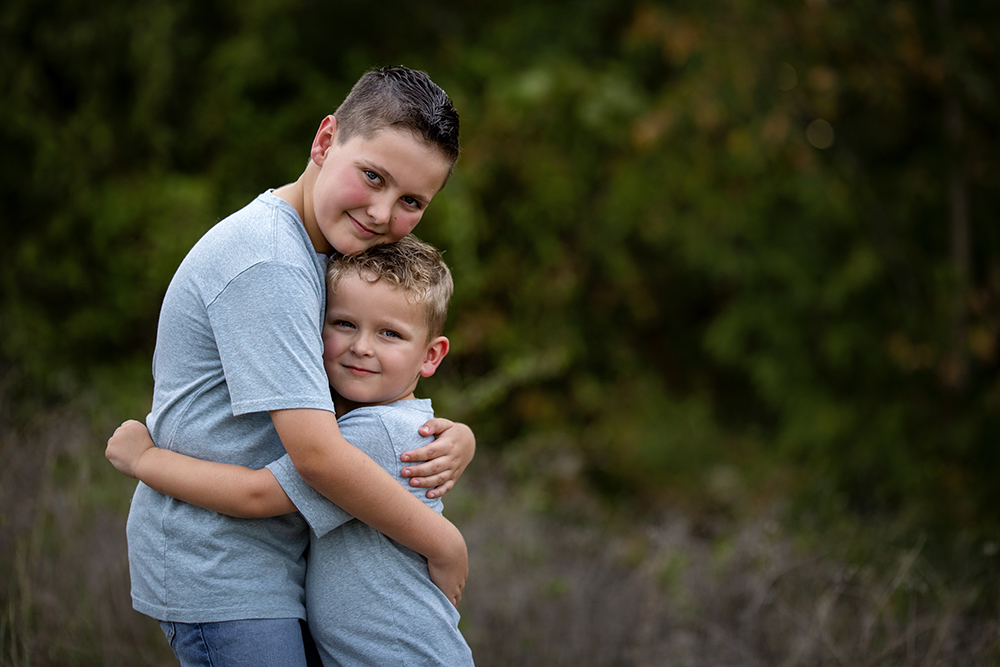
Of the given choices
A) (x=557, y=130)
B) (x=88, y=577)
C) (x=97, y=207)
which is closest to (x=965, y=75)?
(x=557, y=130)

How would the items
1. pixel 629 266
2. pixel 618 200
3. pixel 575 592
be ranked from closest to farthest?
pixel 575 592 → pixel 618 200 → pixel 629 266

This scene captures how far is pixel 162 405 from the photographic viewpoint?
1472 millimetres

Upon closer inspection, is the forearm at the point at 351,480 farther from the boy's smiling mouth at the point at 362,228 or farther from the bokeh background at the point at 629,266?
the bokeh background at the point at 629,266

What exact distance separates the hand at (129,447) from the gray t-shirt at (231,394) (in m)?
0.02

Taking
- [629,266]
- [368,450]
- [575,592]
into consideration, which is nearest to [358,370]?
[368,450]

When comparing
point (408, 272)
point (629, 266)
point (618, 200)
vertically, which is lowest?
point (629, 266)

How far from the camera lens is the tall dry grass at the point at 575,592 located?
246 cm

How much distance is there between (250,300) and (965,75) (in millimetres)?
3953

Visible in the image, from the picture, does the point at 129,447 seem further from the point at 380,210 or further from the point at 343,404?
the point at 380,210

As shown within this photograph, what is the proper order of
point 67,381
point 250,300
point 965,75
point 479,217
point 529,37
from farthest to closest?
point 529,37 → point 479,217 → point 965,75 → point 67,381 → point 250,300

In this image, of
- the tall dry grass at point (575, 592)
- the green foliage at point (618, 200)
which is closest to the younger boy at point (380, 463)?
the tall dry grass at point (575, 592)

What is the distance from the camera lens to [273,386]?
4.36 feet

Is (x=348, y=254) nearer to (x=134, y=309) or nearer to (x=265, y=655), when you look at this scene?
(x=265, y=655)

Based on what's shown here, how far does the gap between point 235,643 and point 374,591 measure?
0.25 meters
